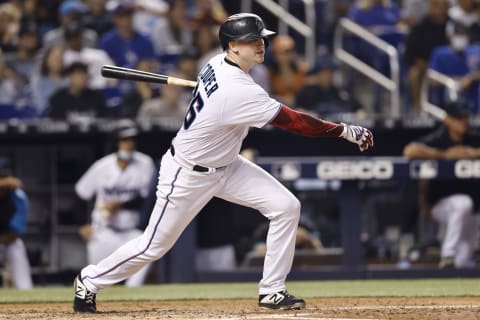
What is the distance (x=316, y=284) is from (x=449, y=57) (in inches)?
124

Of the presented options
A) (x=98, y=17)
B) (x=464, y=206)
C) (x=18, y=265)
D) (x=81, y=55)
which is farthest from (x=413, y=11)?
(x=18, y=265)

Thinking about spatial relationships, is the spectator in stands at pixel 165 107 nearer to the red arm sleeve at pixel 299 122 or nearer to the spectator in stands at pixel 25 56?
the spectator in stands at pixel 25 56

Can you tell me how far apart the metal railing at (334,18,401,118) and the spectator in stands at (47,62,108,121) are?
2567mm

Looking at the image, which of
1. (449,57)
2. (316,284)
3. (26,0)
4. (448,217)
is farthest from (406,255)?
(26,0)

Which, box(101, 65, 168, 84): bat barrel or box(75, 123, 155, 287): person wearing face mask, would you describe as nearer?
box(101, 65, 168, 84): bat barrel

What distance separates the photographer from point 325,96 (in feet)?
34.5

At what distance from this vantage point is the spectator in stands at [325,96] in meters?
10.4

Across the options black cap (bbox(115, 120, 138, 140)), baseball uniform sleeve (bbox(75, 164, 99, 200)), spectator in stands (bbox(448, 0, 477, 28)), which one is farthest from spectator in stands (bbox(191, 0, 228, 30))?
spectator in stands (bbox(448, 0, 477, 28))

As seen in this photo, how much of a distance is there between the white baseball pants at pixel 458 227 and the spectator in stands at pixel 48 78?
4000 millimetres

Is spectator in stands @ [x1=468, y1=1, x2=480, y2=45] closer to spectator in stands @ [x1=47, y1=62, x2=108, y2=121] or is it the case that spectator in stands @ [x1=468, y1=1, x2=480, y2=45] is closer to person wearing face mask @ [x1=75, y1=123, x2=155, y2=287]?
person wearing face mask @ [x1=75, y1=123, x2=155, y2=287]

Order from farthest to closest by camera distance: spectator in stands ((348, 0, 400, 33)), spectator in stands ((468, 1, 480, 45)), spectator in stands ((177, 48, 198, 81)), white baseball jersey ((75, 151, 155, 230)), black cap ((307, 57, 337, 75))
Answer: spectator in stands ((348, 0, 400, 33))
spectator in stands ((468, 1, 480, 45))
spectator in stands ((177, 48, 198, 81))
black cap ((307, 57, 337, 75))
white baseball jersey ((75, 151, 155, 230))

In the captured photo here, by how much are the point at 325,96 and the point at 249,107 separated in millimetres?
4728

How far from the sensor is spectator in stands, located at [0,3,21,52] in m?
12.2

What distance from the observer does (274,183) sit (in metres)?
6.17
